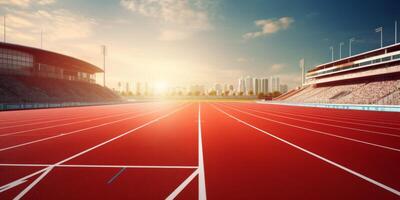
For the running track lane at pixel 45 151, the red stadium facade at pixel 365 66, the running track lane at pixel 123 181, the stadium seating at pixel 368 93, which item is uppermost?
the red stadium facade at pixel 365 66

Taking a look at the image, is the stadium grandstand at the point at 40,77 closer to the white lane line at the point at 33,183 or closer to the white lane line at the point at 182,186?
the white lane line at the point at 33,183

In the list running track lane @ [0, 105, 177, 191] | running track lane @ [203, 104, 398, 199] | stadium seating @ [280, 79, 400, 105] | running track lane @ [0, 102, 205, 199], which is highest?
stadium seating @ [280, 79, 400, 105]

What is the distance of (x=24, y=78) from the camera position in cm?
3594

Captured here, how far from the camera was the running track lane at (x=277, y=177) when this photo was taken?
3232 millimetres

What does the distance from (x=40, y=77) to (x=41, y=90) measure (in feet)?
18.0

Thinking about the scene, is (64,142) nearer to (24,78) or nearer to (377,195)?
(377,195)

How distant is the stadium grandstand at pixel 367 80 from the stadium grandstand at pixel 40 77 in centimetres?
4856

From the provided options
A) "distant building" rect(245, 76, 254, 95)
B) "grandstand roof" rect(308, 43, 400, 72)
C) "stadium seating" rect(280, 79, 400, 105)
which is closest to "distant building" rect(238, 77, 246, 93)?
"distant building" rect(245, 76, 254, 95)

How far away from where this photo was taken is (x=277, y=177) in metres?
3.90

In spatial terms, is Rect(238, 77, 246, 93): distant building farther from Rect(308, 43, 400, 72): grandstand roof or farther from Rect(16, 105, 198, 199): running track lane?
Rect(16, 105, 198, 199): running track lane

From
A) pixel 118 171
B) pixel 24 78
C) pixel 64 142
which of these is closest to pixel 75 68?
pixel 24 78

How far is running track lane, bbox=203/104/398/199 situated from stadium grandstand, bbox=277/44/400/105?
108 ft

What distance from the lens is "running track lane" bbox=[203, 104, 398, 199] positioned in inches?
127

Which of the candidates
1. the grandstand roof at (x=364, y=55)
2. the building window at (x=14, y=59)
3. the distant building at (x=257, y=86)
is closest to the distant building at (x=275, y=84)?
the distant building at (x=257, y=86)
